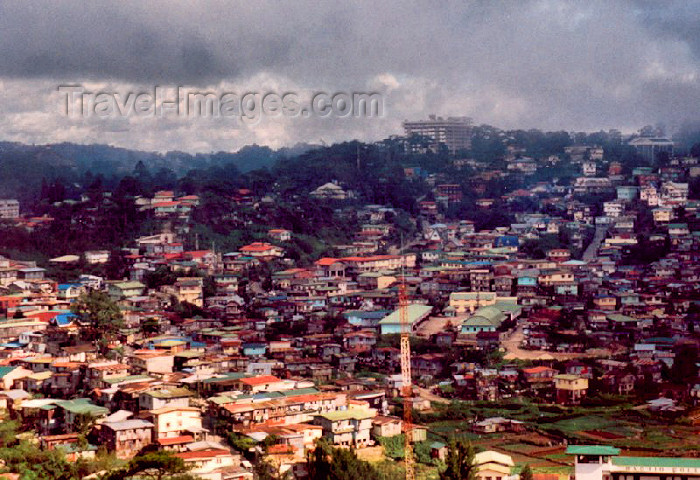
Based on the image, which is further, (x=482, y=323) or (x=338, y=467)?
(x=482, y=323)

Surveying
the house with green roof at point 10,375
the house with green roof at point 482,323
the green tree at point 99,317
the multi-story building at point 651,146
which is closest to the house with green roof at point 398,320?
the house with green roof at point 482,323

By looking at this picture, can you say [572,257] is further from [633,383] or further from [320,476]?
[320,476]

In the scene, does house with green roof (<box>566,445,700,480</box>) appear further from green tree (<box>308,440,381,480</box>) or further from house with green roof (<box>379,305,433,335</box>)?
house with green roof (<box>379,305,433,335</box>)

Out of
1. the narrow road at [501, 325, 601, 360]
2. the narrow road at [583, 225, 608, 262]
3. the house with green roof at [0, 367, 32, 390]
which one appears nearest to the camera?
the house with green roof at [0, 367, 32, 390]

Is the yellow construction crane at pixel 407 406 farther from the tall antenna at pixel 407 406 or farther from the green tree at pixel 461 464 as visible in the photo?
the green tree at pixel 461 464

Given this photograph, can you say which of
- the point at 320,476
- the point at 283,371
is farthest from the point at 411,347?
the point at 320,476

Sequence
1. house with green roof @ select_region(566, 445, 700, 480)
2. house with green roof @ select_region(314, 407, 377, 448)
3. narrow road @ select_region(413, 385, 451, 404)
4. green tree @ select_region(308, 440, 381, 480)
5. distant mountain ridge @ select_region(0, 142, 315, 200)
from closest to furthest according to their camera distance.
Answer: house with green roof @ select_region(566, 445, 700, 480)
green tree @ select_region(308, 440, 381, 480)
house with green roof @ select_region(314, 407, 377, 448)
narrow road @ select_region(413, 385, 451, 404)
distant mountain ridge @ select_region(0, 142, 315, 200)

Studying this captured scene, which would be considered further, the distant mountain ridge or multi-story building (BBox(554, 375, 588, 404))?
the distant mountain ridge

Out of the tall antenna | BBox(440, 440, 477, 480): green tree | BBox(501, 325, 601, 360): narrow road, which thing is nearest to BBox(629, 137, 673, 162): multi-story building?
BBox(501, 325, 601, 360): narrow road

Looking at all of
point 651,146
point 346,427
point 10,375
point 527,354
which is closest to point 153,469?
point 346,427

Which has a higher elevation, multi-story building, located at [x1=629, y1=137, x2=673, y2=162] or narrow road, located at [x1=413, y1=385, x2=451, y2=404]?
multi-story building, located at [x1=629, y1=137, x2=673, y2=162]

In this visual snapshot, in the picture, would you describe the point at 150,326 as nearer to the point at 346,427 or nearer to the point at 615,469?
the point at 346,427
